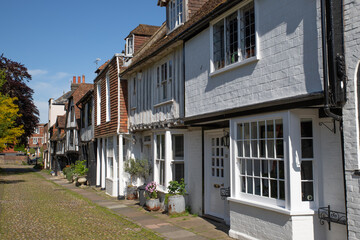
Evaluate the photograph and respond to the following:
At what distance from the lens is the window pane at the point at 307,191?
6.58m

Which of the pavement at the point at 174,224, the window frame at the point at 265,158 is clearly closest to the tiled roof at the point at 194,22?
the window frame at the point at 265,158

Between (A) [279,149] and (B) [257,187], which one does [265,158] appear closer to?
(A) [279,149]

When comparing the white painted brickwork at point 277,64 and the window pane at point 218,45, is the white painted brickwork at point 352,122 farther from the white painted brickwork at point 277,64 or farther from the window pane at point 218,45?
the window pane at point 218,45

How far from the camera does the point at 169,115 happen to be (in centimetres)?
1228

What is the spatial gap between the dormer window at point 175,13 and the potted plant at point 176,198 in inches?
248

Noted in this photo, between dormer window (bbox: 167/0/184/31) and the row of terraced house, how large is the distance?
0.07 meters

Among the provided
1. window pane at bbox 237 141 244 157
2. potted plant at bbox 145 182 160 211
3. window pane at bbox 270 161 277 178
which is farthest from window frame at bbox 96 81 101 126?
window pane at bbox 270 161 277 178

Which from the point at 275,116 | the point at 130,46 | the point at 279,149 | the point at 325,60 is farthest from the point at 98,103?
the point at 325,60

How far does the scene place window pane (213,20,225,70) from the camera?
9.13m

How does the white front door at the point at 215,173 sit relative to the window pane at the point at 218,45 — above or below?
below

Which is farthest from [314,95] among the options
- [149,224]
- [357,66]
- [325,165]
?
[149,224]

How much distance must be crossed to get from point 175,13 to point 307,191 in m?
9.54

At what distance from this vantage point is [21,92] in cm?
3544

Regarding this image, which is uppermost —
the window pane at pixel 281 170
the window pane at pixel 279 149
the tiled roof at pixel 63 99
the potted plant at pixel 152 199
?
the tiled roof at pixel 63 99
